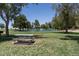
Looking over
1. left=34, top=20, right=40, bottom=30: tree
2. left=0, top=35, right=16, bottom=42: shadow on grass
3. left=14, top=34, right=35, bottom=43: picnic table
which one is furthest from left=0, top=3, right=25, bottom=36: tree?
left=34, top=20, right=40, bottom=30: tree

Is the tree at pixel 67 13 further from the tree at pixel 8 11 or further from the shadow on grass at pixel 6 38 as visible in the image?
the shadow on grass at pixel 6 38

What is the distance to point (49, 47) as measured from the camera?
4.45 metres

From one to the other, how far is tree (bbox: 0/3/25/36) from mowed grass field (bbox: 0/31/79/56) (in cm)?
25

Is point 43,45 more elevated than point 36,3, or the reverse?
point 36,3

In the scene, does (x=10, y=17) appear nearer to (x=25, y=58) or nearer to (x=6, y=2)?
(x=6, y=2)

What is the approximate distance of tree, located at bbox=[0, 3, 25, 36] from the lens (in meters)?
4.50

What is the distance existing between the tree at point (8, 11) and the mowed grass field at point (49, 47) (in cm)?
25

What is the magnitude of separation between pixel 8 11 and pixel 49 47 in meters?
1.00

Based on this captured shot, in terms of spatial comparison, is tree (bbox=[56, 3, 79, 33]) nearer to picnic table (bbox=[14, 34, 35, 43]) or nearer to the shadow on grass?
picnic table (bbox=[14, 34, 35, 43])

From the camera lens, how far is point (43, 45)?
4.47 metres

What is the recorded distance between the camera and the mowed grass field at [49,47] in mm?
4383

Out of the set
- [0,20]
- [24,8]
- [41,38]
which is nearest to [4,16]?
[0,20]

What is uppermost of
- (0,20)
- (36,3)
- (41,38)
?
(36,3)

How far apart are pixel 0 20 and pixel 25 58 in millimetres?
847
